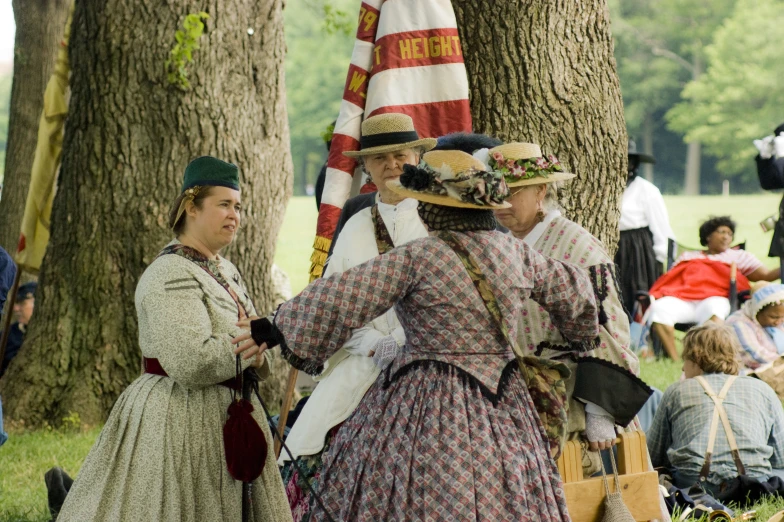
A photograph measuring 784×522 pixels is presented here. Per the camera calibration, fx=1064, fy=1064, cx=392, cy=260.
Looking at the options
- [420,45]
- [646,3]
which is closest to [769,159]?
[420,45]

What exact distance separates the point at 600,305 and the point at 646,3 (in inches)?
2250

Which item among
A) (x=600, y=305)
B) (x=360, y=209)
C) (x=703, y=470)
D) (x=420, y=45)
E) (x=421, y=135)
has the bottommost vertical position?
(x=703, y=470)

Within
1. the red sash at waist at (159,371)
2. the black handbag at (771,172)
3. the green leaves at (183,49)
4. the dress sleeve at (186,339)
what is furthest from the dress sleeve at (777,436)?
the green leaves at (183,49)

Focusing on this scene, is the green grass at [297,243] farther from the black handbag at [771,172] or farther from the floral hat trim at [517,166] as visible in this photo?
the floral hat trim at [517,166]

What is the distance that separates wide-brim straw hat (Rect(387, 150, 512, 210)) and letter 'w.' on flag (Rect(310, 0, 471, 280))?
4.74 feet

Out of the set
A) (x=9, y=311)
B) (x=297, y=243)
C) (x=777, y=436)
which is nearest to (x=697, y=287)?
(x=777, y=436)

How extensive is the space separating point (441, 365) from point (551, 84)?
224cm

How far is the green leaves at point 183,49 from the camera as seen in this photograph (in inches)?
268

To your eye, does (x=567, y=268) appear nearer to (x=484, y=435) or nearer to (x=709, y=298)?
(x=484, y=435)

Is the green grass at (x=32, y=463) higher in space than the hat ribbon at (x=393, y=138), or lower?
lower

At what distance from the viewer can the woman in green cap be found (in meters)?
3.48

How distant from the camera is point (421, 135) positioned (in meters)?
4.68

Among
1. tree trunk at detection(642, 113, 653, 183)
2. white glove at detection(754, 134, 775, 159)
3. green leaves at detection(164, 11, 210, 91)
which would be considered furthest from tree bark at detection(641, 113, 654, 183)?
green leaves at detection(164, 11, 210, 91)

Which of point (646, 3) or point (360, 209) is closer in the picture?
point (360, 209)
